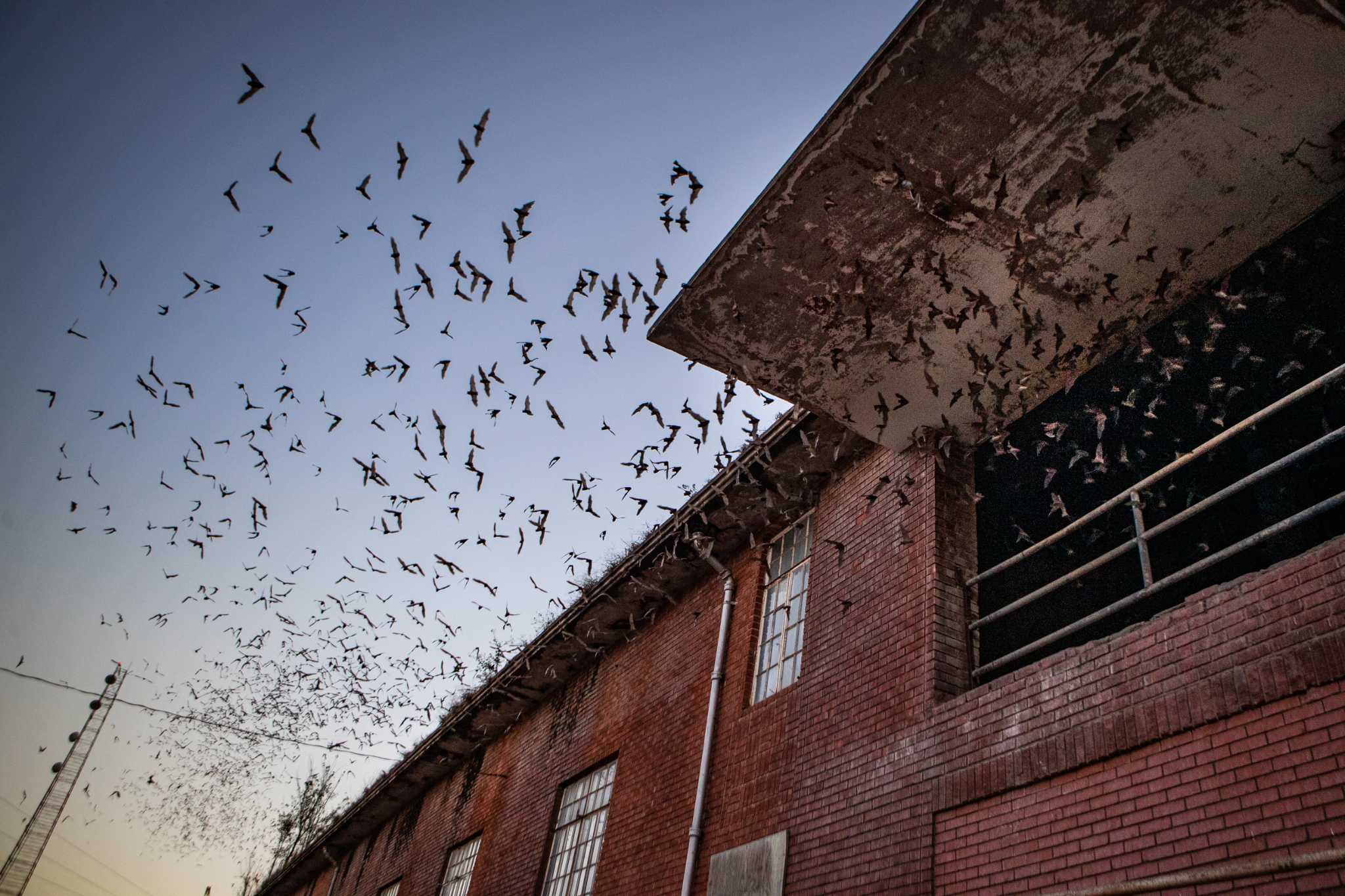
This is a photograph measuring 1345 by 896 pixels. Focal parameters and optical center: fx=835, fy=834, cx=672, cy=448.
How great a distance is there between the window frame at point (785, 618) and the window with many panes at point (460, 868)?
23.2 feet

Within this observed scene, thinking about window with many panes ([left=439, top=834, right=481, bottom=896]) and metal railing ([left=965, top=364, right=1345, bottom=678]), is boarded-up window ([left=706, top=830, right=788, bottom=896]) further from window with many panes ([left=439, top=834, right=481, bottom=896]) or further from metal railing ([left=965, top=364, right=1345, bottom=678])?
window with many panes ([left=439, top=834, right=481, bottom=896])

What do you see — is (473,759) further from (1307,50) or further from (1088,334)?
(1307,50)

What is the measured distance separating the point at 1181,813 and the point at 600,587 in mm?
7933

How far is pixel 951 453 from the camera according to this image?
25.5ft

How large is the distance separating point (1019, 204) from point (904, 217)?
2.60 feet

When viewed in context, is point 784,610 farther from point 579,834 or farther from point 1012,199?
point 1012,199

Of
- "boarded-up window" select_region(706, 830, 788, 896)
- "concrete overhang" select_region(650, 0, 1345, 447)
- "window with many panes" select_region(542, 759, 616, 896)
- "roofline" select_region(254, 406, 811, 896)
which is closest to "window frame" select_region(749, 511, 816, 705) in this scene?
"roofline" select_region(254, 406, 811, 896)

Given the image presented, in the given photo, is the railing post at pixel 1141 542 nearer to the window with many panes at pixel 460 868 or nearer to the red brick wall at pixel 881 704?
the red brick wall at pixel 881 704

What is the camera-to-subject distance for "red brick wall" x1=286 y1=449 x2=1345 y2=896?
14.6 ft

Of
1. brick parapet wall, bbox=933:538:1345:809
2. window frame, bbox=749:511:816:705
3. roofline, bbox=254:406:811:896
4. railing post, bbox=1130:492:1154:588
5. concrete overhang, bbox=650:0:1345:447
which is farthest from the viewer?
roofline, bbox=254:406:811:896

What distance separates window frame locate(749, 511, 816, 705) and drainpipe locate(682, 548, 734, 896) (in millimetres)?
399

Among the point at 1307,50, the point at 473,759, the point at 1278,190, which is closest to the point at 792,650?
the point at 1278,190

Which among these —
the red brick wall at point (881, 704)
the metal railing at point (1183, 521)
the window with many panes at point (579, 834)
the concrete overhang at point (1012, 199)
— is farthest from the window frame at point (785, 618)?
the window with many panes at point (579, 834)

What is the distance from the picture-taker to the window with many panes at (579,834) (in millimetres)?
10117
